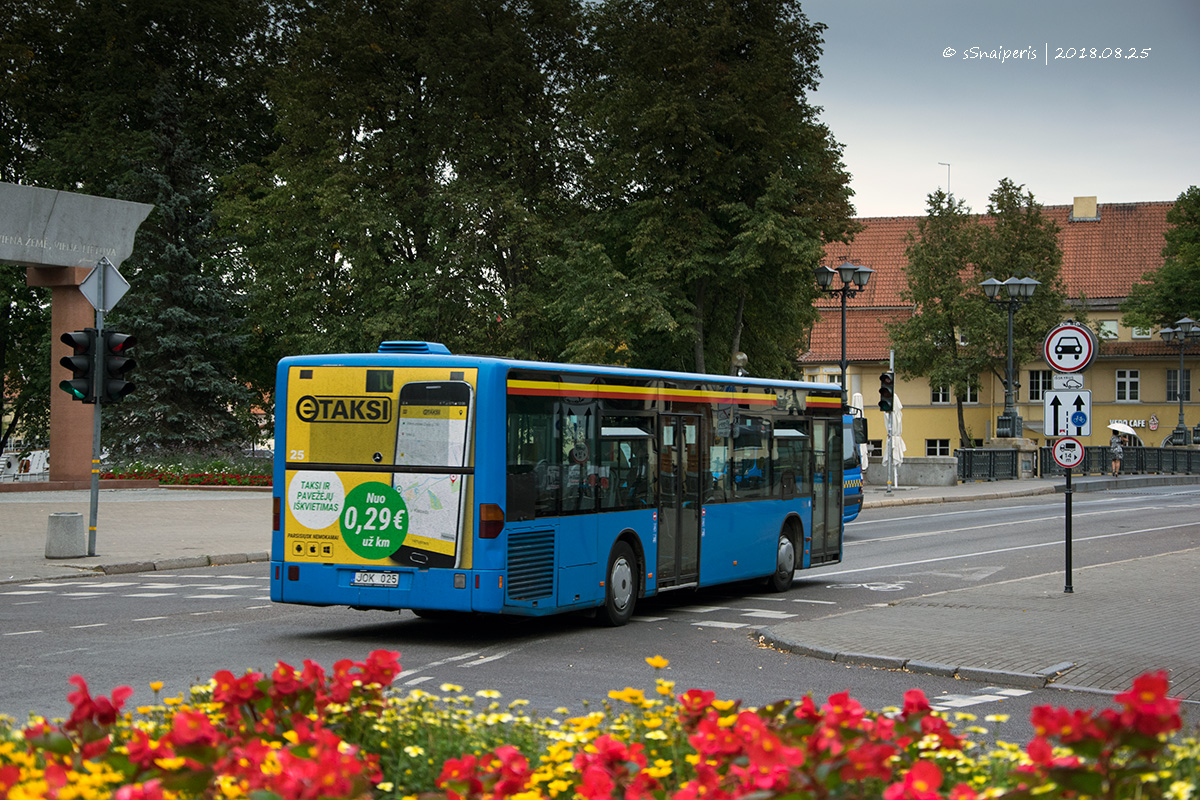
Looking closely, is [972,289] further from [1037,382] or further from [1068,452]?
[1068,452]

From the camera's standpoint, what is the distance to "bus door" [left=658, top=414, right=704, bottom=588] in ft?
46.2

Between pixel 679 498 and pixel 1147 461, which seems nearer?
pixel 679 498

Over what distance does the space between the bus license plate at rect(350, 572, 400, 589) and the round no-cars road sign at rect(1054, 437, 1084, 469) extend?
7.91m

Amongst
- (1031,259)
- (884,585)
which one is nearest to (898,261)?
(1031,259)

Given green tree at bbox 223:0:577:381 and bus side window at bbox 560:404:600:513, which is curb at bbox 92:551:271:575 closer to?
bus side window at bbox 560:404:600:513

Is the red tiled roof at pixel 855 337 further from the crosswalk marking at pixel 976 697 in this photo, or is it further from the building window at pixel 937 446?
the crosswalk marking at pixel 976 697

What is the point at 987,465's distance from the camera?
50656mm

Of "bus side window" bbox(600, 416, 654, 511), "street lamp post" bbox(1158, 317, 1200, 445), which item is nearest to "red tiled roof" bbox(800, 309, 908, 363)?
"street lamp post" bbox(1158, 317, 1200, 445)

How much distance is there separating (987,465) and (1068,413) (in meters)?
36.5

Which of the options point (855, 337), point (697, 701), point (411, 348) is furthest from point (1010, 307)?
point (697, 701)

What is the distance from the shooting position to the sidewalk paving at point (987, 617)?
33.9 feet

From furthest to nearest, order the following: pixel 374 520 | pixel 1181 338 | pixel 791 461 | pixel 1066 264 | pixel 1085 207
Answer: pixel 1085 207
pixel 1066 264
pixel 1181 338
pixel 791 461
pixel 374 520

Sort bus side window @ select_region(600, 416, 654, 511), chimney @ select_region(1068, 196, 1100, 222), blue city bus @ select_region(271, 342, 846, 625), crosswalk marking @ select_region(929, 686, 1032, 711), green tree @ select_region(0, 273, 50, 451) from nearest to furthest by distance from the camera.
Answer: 1. crosswalk marking @ select_region(929, 686, 1032, 711)
2. blue city bus @ select_region(271, 342, 846, 625)
3. bus side window @ select_region(600, 416, 654, 511)
4. green tree @ select_region(0, 273, 50, 451)
5. chimney @ select_region(1068, 196, 1100, 222)

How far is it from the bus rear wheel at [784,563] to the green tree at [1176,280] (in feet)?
178
